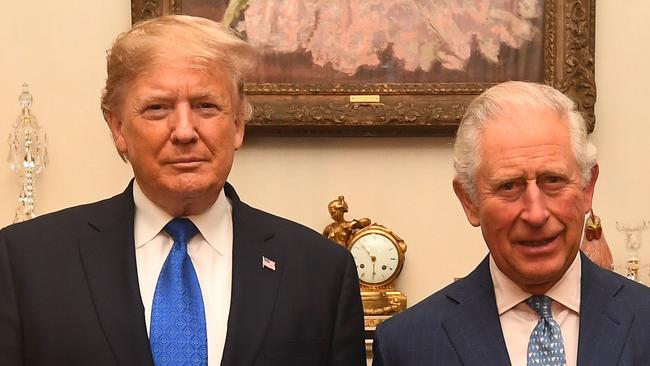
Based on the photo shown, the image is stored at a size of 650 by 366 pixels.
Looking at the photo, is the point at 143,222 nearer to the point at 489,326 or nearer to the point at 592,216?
the point at 489,326

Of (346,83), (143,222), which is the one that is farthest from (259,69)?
(143,222)

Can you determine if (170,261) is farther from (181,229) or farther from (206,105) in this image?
(206,105)

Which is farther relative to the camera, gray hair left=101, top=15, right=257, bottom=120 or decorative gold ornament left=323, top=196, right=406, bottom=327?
decorative gold ornament left=323, top=196, right=406, bottom=327

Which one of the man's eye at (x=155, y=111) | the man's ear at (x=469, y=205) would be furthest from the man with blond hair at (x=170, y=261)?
the man's ear at (x=469, y=205)

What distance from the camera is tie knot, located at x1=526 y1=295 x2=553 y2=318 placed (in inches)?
88.7

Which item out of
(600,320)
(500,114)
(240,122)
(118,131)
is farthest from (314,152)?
(600,320)

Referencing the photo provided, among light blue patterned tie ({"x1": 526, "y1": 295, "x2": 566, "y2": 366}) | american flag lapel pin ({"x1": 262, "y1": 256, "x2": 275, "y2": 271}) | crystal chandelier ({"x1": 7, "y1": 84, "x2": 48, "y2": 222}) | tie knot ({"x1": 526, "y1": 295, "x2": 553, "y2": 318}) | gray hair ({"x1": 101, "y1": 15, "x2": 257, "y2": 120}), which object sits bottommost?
light blue patterned tie ({"x1": 526, "y1": 295, "x2": 566, "y2": 366})

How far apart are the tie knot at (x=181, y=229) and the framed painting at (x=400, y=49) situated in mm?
1535

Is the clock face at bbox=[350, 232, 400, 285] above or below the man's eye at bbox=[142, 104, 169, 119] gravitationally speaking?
A: below

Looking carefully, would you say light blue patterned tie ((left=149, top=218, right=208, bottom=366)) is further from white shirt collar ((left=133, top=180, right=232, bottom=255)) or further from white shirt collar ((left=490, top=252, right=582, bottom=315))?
white shirt collar ((left=490, top=252, right=582, bottom=315))

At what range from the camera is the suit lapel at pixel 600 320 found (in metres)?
2.18

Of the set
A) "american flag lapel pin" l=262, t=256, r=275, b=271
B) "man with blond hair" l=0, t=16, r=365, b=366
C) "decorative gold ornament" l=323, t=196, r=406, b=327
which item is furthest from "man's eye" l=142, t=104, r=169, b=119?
"decorative gold ornament" l=323, t=196, r=406, b=327

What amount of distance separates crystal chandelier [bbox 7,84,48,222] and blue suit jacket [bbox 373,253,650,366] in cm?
198

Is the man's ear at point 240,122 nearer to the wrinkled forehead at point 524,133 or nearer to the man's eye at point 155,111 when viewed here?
the man's eye at point 155,111
